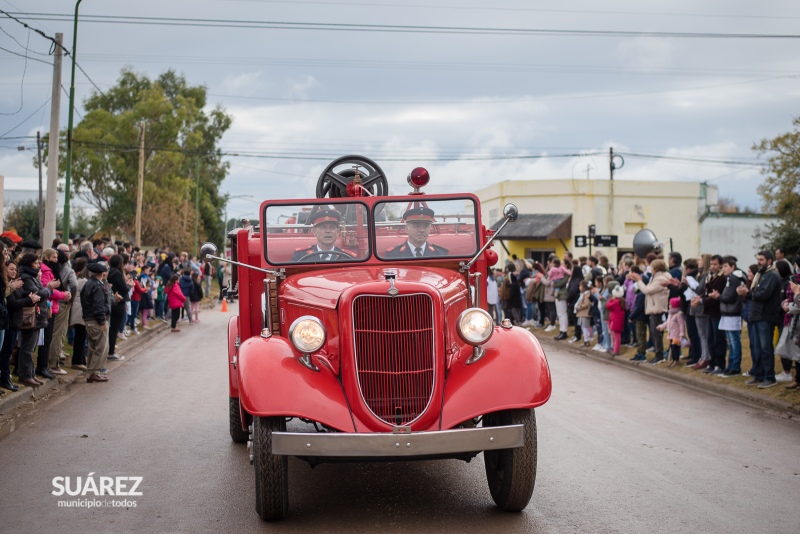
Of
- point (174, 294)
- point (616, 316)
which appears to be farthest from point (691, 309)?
point (174, 294)

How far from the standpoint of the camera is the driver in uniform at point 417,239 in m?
7.78

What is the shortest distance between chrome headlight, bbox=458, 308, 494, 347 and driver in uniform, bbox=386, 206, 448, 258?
1.37m

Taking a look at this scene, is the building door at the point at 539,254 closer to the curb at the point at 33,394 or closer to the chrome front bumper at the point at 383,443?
the curb at the point at 33,394

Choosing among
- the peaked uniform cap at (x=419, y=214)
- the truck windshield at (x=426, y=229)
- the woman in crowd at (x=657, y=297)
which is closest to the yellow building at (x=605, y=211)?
the woman in crowd at (x=657, y=297)

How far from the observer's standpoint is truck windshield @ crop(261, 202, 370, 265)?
25.3ft

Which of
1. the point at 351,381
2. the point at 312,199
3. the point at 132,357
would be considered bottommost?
the point at 132,357

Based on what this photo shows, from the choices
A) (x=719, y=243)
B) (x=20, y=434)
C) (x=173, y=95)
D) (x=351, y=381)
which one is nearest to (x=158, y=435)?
(x=20, y=434)

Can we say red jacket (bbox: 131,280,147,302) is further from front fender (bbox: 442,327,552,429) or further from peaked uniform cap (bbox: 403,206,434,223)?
front fender (bbox: 442,327,552,429)

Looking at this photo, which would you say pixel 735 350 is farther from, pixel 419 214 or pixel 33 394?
pixel 33 394

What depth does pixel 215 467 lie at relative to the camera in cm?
808

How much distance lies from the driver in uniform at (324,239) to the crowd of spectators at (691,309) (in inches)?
160

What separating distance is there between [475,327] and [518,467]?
3.33 feet

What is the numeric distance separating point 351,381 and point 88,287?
8.95 meters

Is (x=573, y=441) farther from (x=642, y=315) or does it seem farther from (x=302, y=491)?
(x=642, y=315)
